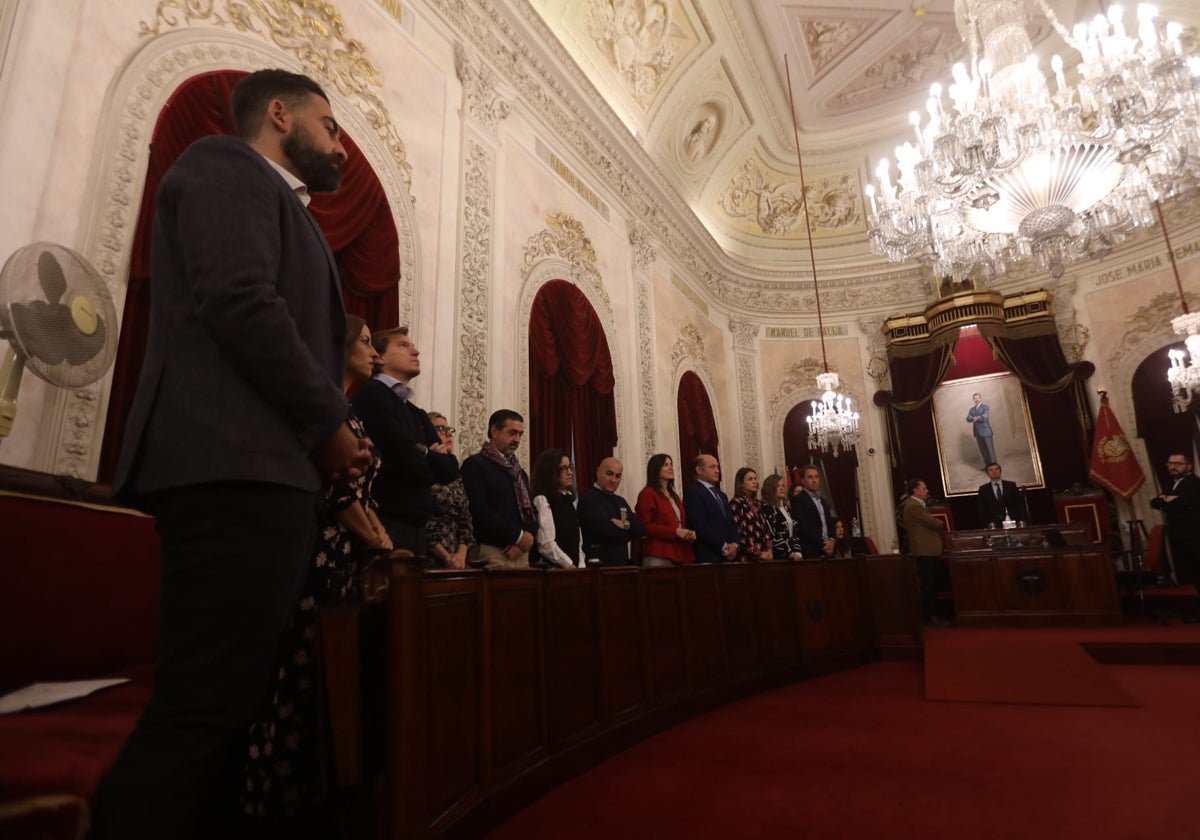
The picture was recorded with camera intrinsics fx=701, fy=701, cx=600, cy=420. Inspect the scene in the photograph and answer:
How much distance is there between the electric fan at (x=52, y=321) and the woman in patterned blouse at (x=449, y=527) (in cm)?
120

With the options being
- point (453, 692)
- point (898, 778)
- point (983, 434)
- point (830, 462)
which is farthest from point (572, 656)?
point (983, 434)

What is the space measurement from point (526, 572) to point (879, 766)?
4.34 ft

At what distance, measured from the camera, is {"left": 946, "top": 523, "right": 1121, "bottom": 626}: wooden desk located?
20.4 ft

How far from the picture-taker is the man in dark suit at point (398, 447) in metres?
2.36

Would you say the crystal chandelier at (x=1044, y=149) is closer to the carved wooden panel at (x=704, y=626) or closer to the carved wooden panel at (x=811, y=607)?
the carved wooden panel at (x=811, y=607)

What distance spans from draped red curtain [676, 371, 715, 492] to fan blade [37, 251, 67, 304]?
20.7ft

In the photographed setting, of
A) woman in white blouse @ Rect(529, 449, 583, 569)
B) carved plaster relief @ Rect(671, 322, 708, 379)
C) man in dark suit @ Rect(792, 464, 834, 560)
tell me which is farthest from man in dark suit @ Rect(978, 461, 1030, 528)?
woman in white blouse @ Rect(529, 449, 583, 569)

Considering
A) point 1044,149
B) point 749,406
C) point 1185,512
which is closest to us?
point 1044,149

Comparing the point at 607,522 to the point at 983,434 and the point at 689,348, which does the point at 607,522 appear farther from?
the point at 983,434

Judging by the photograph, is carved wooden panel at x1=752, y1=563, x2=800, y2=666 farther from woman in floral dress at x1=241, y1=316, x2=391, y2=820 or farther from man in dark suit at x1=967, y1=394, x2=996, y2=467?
man in dark suit at x1=967, y1=394, x2=996, y2=467

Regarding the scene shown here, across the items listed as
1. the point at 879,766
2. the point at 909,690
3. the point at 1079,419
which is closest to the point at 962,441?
the point at 1079,419

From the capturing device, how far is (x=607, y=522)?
4.04 metres

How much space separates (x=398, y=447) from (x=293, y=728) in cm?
118

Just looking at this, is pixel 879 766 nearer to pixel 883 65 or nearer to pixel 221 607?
pixel 221 607
